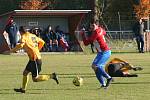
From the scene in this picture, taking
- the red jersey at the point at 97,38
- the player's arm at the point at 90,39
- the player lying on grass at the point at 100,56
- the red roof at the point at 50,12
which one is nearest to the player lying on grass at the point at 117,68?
the player lying on grass at the point at 100,56

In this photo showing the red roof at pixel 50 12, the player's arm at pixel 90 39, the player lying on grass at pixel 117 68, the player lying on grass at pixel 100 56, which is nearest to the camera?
the player's arm at pixel 90 39

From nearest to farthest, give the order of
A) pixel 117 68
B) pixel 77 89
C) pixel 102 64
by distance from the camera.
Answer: pixel 77 89
pixel 102 64
pixel 117 68

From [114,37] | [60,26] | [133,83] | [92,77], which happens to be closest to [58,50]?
[60,26]

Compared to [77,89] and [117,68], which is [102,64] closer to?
[77,89]

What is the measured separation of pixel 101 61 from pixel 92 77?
12.0 feet

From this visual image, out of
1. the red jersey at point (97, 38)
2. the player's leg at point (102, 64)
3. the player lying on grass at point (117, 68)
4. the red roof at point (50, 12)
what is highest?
the red jersey at point (97, 38)

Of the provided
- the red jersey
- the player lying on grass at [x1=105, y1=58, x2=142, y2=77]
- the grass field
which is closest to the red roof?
the grass field

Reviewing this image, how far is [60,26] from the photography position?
40219mm

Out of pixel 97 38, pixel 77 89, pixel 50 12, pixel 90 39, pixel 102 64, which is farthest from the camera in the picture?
pixel 50 12

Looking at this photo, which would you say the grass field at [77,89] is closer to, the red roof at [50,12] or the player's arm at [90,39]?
the player's arm at [90,39]

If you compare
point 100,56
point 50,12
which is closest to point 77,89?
point 100,56

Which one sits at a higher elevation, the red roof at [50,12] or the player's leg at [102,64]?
the player's leg at [102,64]

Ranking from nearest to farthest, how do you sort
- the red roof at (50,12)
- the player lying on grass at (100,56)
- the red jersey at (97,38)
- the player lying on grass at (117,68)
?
the red jersey at (97,38) < the player lying on grass at (100,56) < the player lying on grass at (117,68) < the red roof at (50,12)

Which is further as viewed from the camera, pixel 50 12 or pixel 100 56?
pixel 50 12
